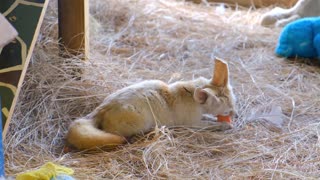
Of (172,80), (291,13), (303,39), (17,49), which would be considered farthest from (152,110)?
(291,13)

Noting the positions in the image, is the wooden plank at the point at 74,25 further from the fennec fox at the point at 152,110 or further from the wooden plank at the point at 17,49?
the fennec fox at the point at 152,110

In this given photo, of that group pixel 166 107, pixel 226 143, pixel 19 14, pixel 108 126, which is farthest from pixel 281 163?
pixel 19 14

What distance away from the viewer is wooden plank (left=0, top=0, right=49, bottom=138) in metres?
2.12

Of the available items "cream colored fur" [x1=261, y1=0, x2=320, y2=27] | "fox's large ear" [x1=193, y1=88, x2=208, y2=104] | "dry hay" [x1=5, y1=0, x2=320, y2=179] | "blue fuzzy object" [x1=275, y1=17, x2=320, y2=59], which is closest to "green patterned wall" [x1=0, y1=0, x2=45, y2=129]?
"dry hay" [x1=5, y1=0, x2=320, y2=179]

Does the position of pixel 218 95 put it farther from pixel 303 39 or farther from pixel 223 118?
pixel 303 39

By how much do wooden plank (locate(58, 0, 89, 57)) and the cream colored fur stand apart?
156 centimetres

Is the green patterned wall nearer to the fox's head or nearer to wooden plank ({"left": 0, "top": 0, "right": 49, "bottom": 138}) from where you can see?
wooden plank ({"left": 0, "top": 0, "right": 49, "bottom": 138})

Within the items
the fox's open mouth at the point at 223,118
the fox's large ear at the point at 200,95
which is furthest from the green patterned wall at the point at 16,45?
the fox's open mouth at the point at 223,118

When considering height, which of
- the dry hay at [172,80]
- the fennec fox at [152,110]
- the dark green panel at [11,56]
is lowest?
the dry hay at [172,80]

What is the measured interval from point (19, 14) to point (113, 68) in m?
0.69

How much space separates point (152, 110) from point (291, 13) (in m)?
1.94

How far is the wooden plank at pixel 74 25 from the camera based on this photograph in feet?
9.44

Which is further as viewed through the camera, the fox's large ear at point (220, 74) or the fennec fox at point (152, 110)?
the fox's large ear at point (220, 74)

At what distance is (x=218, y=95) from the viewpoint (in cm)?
243
